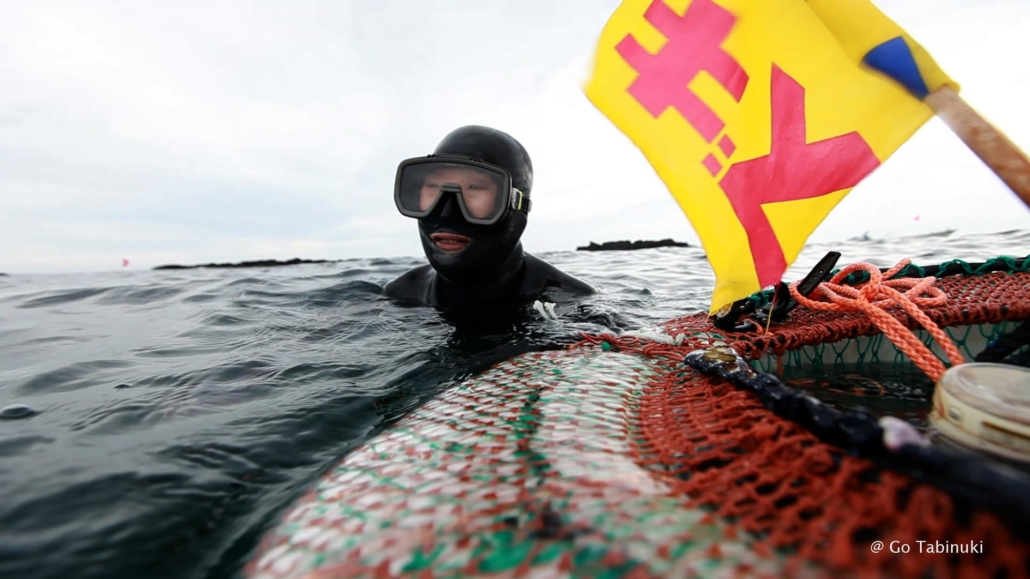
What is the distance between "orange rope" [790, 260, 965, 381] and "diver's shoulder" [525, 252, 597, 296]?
97.4 inches

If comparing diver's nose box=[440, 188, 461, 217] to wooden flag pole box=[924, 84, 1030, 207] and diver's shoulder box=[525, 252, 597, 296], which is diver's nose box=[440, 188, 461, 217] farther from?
wooden flag pole box=[924, 84, 1030, 207]

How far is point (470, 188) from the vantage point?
360 centimetres

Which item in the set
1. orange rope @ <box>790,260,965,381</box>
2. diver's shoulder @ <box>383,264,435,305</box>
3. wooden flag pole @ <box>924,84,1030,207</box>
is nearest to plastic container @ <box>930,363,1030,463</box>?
orange rope @ <box>790,260,965,381</box>

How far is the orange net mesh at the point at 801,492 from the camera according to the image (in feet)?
1.92

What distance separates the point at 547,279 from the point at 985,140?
11.1 ft

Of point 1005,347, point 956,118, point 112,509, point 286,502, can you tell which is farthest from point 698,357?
point 112,509

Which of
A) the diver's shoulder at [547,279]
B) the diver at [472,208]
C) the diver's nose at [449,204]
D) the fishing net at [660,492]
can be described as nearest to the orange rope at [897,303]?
the fishing net at [660,492]

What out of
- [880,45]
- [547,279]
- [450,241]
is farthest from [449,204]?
[880,45]

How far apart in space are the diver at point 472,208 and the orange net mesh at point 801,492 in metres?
2.35

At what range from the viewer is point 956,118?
1.19 m

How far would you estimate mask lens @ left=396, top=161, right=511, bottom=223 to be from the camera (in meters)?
3.50

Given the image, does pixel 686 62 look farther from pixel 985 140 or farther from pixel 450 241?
pixel 450 241

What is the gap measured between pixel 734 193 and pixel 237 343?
10.8 feet

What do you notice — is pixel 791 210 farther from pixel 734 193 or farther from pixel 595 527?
pixel 595 527
